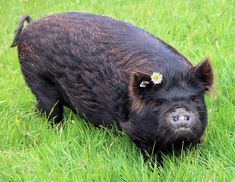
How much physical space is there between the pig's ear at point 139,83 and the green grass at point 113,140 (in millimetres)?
444

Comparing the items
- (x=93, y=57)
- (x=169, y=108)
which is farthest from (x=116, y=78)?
(x=169, y=108)

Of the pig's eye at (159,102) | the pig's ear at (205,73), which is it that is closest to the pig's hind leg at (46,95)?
the pig's eye at (159,102)

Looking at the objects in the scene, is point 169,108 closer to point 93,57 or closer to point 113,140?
point 113,140

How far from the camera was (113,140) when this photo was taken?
3.94 meters

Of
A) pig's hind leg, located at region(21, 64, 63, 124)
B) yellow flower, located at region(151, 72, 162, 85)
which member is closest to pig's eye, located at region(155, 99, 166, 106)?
yellow flower, located at region(151, 72, 162, 85)

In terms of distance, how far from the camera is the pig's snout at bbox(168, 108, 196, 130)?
3.25 metres

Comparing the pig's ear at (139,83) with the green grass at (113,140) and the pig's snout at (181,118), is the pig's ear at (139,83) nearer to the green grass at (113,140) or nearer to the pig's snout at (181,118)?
the pig's snout at (181,118)

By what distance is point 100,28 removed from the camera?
4.21 metres

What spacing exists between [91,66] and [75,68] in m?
0.16

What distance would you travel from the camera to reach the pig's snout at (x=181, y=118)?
3.25 m

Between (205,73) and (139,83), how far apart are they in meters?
0.44

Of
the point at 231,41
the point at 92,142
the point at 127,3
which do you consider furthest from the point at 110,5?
the point at 92,142

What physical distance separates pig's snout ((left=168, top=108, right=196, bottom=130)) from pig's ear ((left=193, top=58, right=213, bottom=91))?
1.06 ft

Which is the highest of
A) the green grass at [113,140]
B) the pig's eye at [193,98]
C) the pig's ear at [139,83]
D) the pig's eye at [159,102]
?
the pig's ear at [139,83]
